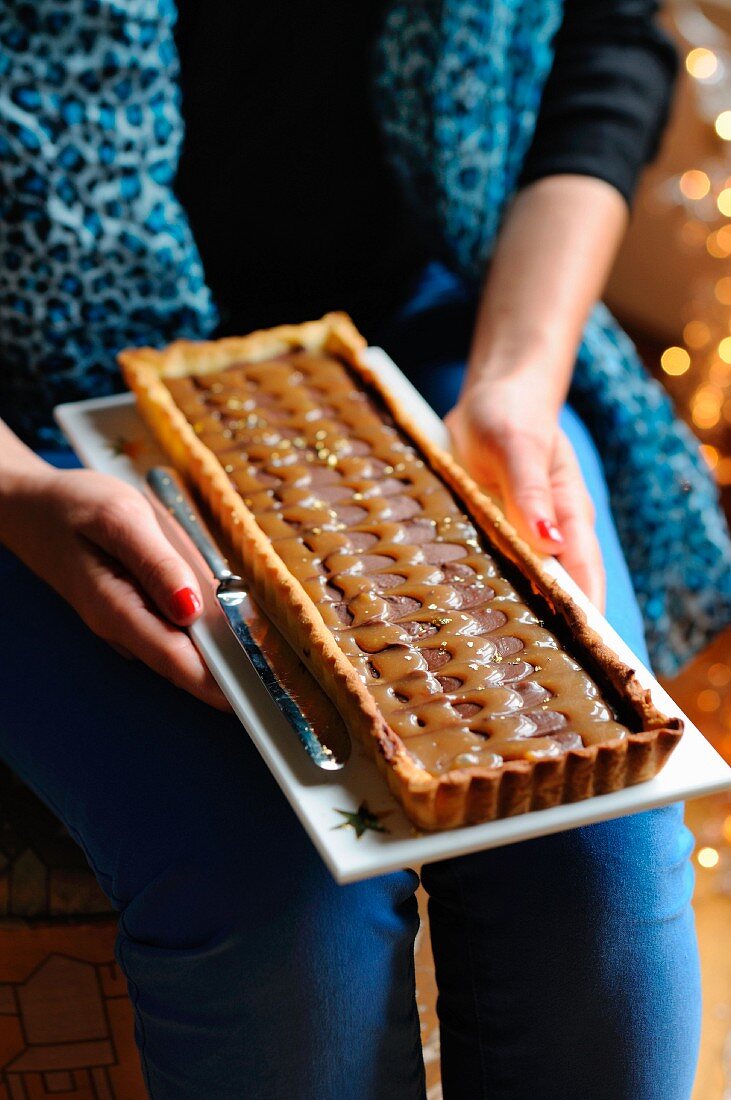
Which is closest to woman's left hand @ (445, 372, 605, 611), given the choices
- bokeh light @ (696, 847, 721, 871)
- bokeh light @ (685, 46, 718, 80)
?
bokeh light @ (696, 847, 721, 871)

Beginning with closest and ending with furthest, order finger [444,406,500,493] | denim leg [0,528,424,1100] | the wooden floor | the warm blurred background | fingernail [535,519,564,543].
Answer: denim leg [0,528,424,1100] < fingernail [535,519,564,543] < finger [444,406,500,493] < the wooden floor < the warm blurred background

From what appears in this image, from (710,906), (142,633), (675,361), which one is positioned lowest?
(710,906)

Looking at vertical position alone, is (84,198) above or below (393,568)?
above

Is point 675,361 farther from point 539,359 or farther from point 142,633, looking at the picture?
point 142,633

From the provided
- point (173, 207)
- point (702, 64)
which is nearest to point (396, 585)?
point (173, 207)

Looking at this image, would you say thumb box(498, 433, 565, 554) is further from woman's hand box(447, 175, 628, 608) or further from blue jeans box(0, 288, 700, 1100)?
blue jeans box(0, 288, 700, 1100)

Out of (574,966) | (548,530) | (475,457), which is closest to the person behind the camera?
(574,966)

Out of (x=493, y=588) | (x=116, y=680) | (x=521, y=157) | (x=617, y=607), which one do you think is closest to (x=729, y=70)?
(x=521, y=157)
